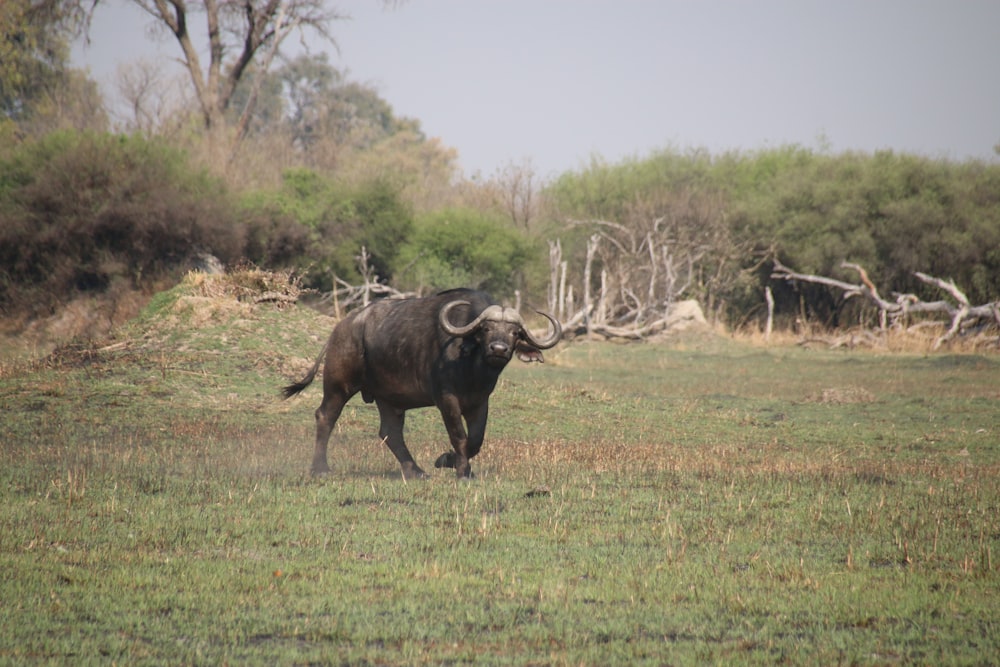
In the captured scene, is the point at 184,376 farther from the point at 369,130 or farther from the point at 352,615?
the point at 369,130

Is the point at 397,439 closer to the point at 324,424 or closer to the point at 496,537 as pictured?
the point at 324,424

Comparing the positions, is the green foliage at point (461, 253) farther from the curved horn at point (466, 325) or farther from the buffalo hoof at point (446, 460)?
the curved horn at point (466, 325)

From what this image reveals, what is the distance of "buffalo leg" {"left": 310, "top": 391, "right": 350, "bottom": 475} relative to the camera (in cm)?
1083

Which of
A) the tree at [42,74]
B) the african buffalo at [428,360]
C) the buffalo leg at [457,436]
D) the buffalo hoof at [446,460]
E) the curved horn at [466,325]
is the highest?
the tree at [42,74]

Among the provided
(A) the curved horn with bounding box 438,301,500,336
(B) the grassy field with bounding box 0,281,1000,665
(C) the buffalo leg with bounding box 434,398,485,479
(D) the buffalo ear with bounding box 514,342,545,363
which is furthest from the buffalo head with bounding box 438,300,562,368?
(B) the grassy field with bounding box 0,281,1000,665

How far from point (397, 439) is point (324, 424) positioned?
2.72 feet

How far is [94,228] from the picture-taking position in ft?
92.7

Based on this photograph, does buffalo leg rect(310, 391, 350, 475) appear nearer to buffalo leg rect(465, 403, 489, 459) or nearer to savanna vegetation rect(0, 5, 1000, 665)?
savanna vegetation rect(0, 5, 1000, 665)

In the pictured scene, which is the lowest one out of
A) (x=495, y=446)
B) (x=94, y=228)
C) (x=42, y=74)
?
(x=495, y=446)

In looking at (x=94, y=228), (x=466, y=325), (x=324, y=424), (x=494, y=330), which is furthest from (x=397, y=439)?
(x=94, y=228)

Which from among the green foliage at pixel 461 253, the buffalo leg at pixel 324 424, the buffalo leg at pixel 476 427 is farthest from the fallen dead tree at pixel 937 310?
the buffalo leg at pixel 476 427

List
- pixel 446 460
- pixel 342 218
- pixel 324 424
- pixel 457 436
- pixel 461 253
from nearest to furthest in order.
Result: pixel 457 436 → pixel 446 460 → pixel 324 424 → pixel 342 218 → pixel 461 253

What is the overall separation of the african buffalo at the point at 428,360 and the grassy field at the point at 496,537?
0.48 meters

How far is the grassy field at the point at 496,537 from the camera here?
5.50 meters
